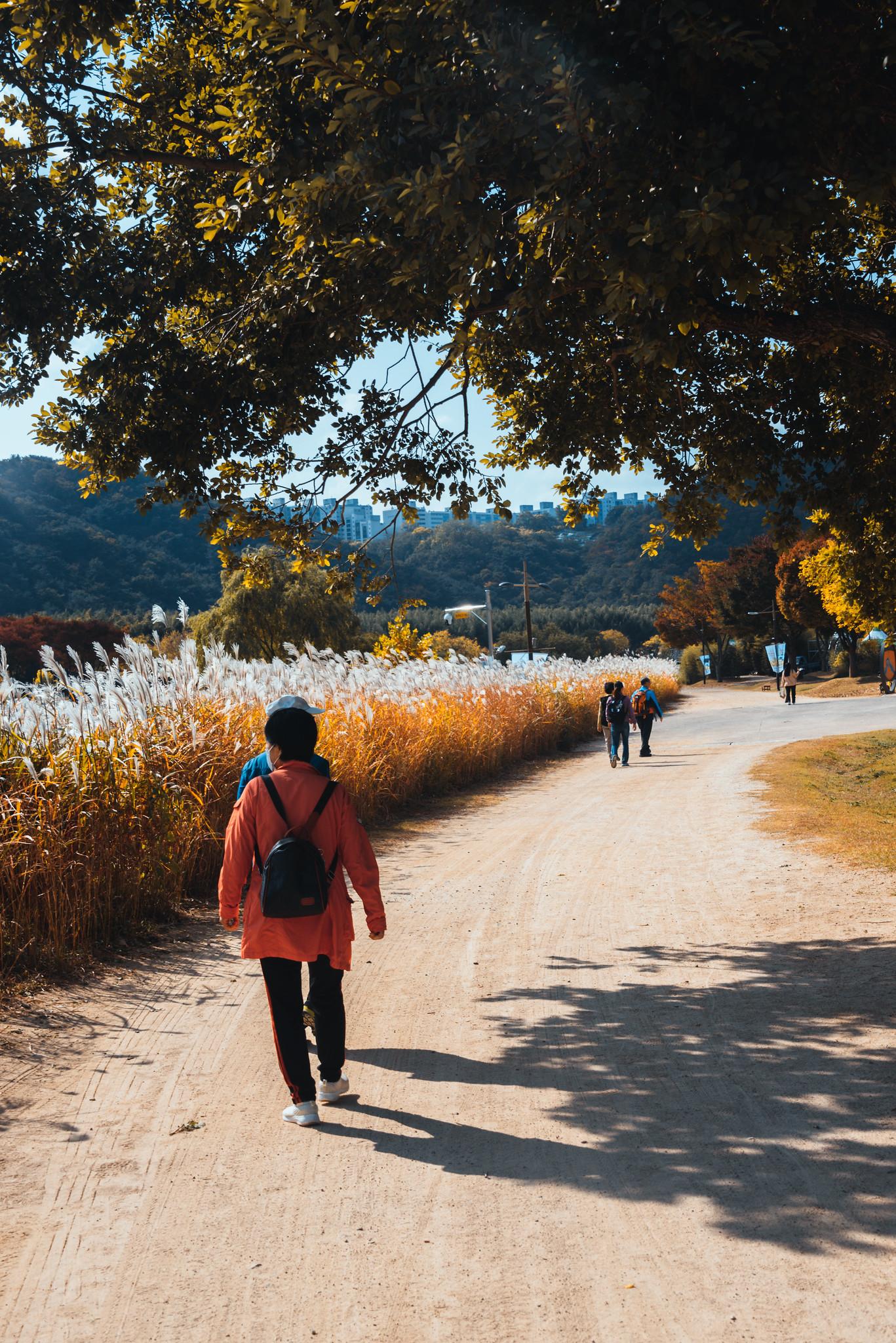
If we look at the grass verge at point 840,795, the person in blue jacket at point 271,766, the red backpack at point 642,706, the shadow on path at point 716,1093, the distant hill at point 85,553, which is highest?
the distant hill at point 85,553

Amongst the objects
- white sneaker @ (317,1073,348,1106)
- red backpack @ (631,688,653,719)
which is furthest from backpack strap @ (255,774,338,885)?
red backpack @ (631,688,653,719)

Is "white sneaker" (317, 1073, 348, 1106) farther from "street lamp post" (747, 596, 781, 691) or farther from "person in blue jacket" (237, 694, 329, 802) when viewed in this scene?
"street lamp post" (747, 596, 781, 691)

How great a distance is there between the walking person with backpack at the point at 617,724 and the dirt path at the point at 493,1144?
473 inches

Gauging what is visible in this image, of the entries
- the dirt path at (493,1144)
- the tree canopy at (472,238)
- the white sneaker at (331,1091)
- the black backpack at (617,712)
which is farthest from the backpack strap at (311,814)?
the black backpack at (617,712)

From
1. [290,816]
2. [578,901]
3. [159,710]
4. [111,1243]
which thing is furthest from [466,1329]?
[159,710]

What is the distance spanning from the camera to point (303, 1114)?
14.3ft

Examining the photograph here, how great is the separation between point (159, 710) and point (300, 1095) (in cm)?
547

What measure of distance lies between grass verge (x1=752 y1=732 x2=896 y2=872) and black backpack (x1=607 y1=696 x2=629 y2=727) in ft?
9.02

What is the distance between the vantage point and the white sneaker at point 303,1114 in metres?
4.35

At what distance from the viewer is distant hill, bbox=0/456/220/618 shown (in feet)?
352

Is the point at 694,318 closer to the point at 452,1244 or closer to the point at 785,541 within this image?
the point at 452,1244

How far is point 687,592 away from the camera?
85.4m

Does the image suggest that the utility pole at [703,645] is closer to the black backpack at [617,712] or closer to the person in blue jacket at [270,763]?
the black backpack at [617,712]

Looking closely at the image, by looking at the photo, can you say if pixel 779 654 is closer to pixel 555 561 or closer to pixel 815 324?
pixel 815 324
